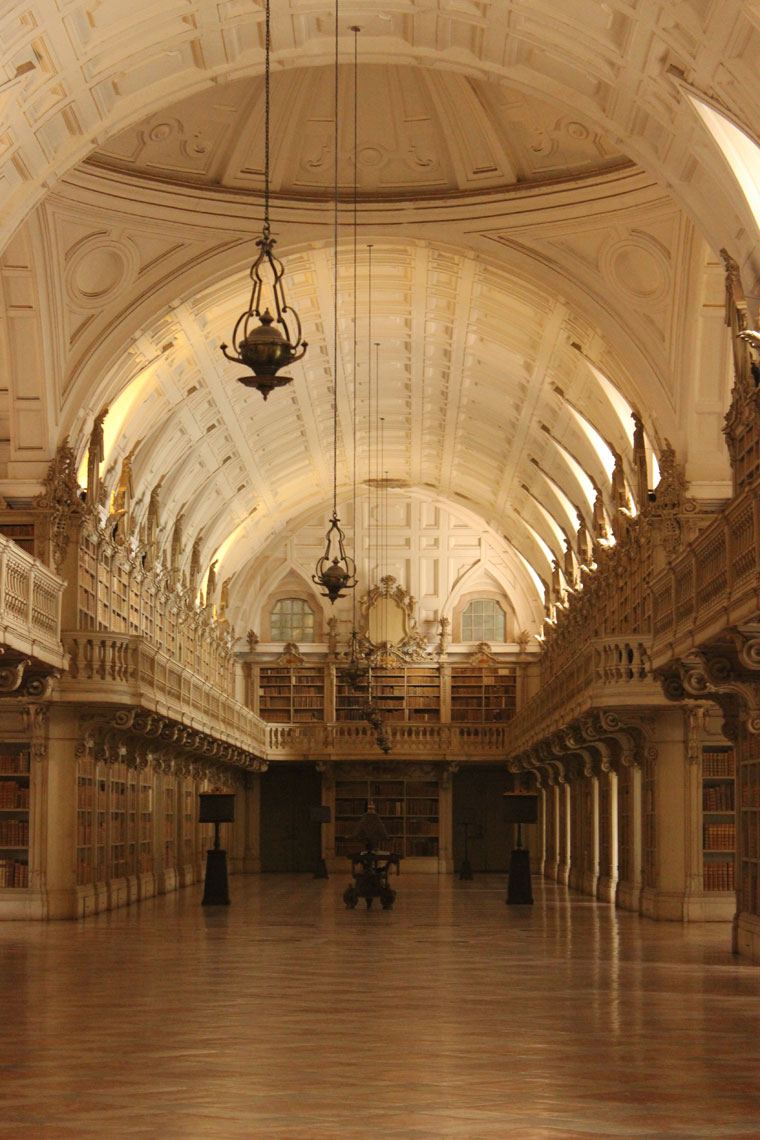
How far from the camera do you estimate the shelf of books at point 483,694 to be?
43312 mm

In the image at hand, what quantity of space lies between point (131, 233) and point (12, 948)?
10721mm

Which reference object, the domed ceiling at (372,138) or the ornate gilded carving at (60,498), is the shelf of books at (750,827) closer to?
the domed ceiling at (372,138)

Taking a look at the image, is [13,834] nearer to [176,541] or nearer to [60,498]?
[60,498]

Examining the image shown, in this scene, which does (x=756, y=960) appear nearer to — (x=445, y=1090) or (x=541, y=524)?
(x=445, y=1090)

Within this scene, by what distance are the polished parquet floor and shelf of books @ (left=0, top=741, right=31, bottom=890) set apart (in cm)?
289

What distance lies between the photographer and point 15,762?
22.5 m

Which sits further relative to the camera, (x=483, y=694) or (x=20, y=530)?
(x=483, y=694)

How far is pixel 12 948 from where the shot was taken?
671 inches

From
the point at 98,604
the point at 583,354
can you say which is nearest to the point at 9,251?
the point at 98,604

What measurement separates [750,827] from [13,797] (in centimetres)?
1131

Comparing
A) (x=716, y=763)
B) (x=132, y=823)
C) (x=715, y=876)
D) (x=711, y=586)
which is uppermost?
(x=711, y=586)

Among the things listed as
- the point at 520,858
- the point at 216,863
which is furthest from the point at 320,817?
the point at 216,863

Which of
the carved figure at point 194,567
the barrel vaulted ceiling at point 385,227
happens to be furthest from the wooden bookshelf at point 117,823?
the carved figure at point 194,567

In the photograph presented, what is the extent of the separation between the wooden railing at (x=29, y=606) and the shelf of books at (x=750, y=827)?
26.7ft
